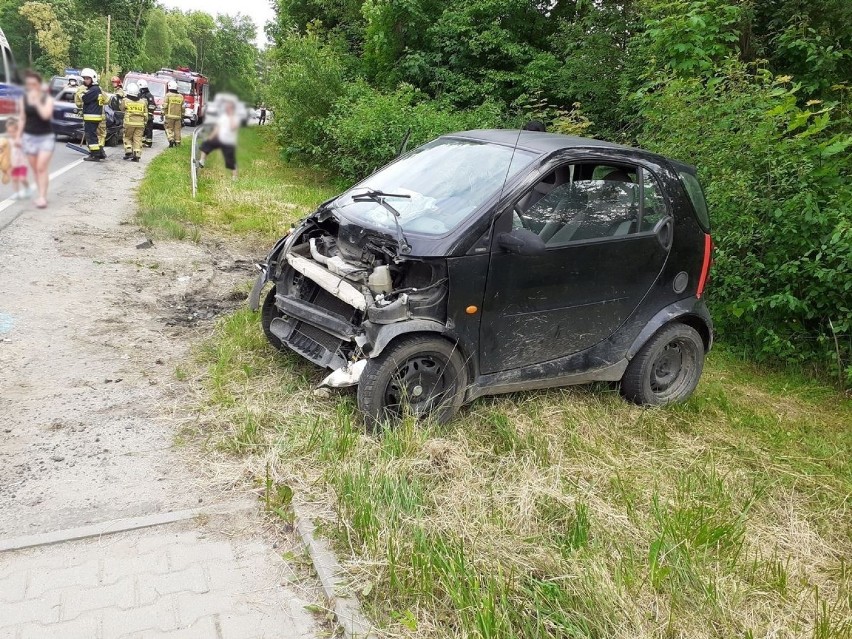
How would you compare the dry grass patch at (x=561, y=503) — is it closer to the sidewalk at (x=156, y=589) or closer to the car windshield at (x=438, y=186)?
the sidewalk at (x=156, y=589)

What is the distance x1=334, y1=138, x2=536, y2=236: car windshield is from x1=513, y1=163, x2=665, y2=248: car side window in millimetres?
247

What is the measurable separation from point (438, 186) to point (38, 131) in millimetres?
3811

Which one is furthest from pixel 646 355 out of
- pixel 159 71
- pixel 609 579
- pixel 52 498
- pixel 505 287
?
pixel 159 71

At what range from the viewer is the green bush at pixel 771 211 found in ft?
20.3

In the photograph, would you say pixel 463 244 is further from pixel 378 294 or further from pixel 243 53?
pixel 243 53

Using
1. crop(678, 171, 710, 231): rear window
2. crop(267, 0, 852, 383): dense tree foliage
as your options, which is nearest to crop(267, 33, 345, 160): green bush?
crop(267, 0, 852, 383): dense tree foliage

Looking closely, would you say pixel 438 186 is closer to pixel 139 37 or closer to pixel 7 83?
pixel 139 37

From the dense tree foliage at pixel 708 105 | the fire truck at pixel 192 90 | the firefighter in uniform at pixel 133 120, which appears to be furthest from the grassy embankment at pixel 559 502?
the dense tree foliage at pixel 708 105

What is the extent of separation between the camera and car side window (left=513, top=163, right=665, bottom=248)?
173 inches

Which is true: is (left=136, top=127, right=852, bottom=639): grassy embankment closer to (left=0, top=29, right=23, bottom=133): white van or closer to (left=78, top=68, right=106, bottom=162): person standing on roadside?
(left=78, top=68, right=106, bottom=162): person standing on roadside

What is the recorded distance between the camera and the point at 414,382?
4188mm

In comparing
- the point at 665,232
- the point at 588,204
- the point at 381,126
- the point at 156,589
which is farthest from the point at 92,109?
the point at 381,126

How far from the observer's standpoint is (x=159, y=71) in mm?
1161

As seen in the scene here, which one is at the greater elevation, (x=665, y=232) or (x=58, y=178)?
(x=58, y=178)
